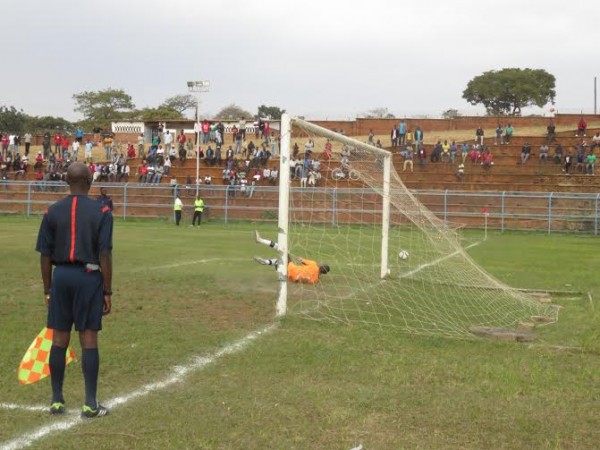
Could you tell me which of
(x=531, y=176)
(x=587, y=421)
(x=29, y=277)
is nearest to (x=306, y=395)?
(x=587, y=421)

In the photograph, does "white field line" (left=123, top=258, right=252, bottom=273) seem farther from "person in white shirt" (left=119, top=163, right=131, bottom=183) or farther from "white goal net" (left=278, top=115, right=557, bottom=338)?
"person in white shirt" (left=119, top=163, right=131, bottom=183)

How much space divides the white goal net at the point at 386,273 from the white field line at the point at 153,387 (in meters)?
1.45

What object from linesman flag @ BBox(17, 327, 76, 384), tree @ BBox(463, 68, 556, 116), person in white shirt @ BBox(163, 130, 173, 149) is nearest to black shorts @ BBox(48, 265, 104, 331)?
linesman flag @ BBox(17, 327, 76, 384)

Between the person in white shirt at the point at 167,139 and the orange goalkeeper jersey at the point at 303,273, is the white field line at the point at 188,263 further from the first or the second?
the person in white shirt at the point at 167,139

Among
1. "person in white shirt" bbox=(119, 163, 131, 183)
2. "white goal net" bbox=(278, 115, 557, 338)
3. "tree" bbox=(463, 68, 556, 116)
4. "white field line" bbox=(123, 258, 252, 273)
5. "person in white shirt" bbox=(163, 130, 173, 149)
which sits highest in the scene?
"tree" bbox=(463, 68, 556, 116)

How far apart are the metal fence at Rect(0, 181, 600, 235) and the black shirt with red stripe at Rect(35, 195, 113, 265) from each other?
2267 centimetres

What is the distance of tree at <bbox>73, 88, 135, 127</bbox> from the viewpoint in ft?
270

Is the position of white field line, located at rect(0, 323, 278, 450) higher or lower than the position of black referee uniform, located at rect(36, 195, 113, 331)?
lower

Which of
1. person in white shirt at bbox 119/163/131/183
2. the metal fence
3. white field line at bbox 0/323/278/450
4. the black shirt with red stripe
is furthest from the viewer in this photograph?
person in white shirt at bbox 119/163/131/183

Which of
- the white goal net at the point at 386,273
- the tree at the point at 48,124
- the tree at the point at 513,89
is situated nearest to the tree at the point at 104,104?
the tree at the point at 48,124

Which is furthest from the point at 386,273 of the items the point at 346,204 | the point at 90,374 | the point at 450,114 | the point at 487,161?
→ the point at 450,114

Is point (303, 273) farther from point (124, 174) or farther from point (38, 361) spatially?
point (124, 174)

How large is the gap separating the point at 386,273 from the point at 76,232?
8443mm

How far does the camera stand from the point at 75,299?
4.83 meters
